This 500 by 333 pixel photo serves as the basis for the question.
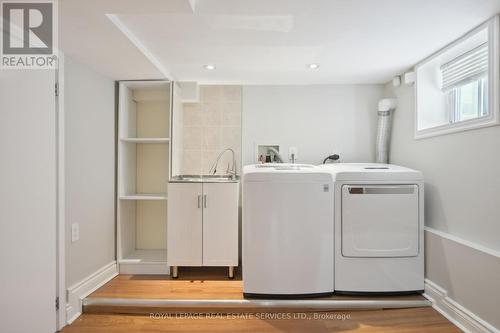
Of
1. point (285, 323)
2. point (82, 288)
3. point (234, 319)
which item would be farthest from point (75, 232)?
point (285, 323)

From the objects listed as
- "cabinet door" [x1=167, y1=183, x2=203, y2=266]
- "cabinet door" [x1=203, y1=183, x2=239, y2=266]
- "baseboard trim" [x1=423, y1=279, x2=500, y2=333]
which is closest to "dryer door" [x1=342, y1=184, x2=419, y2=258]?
"baseboard trim" [x1=423, y1=279, x2=500, y2=333]

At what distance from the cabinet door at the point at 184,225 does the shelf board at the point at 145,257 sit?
0.23 metres

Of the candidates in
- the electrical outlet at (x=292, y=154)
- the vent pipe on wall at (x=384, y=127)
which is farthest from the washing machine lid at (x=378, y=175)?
the electrical outlet at (x=292, y=154)

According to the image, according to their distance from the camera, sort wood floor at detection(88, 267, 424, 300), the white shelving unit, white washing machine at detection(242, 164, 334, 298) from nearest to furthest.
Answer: white washing machine at detection(242, 164, 334, 298)
wood floor at detection(88, 267, 424, 300)
the white shelving unit

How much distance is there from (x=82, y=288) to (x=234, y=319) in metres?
1.17

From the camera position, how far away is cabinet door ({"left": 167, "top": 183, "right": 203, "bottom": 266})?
230cm

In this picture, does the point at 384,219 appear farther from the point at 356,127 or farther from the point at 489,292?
the point at 356,127

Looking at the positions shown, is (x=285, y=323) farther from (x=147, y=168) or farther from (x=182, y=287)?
(x=147, y=168)

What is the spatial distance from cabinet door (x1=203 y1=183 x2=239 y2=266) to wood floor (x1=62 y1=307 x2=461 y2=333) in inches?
21.1

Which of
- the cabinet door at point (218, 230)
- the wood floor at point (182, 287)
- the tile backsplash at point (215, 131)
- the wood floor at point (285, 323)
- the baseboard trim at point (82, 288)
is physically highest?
the tile backsplash at point (215, 131)

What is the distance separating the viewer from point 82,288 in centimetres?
192

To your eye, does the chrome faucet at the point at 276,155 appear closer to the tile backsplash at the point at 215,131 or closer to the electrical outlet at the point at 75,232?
the tile backsplash at the point at 215,131

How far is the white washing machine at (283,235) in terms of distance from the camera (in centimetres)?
189

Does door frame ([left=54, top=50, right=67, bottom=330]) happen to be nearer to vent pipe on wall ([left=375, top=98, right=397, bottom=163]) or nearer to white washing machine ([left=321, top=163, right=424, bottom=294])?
white washing machine ([left=321, top=163, right=424, bottom=294])
